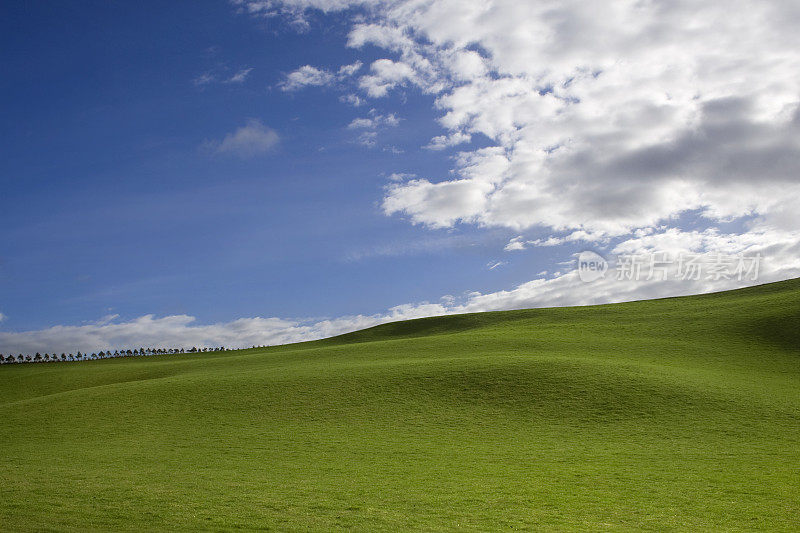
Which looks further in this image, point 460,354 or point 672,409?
point 460,354

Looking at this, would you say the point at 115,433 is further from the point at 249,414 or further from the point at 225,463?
the point at 225,463

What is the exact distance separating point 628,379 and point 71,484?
30031mm

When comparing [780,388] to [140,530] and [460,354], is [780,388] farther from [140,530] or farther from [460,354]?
[140,530]

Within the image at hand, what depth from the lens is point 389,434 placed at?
26.5m

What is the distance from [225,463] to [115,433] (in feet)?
33.0

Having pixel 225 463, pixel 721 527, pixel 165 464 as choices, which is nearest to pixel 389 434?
pixel 225 463

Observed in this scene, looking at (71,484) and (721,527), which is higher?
(71,484)

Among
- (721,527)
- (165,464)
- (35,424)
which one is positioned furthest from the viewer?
(35,424)

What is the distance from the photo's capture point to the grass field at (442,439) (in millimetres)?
15531

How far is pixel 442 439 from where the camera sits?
25.7 metres

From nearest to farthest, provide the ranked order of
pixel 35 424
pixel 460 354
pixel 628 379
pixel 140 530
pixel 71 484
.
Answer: pixel 140 530 → pixel 71 484 → pixel 35 424 → pixel 628 379 → pixel 460 354

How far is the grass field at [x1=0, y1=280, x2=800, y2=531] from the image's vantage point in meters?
15.5

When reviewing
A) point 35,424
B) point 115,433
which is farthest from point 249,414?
point 35,424

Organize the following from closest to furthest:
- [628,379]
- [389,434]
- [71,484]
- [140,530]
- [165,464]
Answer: [140,530] → [71,484] → [165,464] → [389,434] → [628,379]
